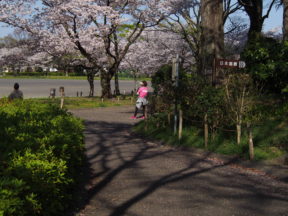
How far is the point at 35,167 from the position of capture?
4.30 meters

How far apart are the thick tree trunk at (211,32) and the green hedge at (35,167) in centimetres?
731

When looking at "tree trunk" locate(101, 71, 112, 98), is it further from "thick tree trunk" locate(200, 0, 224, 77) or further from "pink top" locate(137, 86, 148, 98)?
"thick tree trunk" locate(200, 0, 224, 77)

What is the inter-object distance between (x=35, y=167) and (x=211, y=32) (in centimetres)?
987

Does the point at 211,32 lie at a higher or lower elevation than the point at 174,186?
higher

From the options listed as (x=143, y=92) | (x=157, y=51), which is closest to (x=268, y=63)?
(x=143, y=92)

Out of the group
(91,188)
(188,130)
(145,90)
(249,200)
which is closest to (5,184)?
(91,188)

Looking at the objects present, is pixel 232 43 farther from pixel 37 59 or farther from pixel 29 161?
pixel 29 161

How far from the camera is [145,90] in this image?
17281 mm

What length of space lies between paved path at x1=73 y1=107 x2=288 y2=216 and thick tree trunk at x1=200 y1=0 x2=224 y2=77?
13.3 ft

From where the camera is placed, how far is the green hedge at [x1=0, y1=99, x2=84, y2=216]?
11.5ft

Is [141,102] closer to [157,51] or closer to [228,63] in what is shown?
[228,63]

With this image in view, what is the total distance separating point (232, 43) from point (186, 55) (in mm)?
4813

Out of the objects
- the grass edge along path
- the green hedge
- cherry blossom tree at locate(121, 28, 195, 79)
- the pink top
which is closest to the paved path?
the grass edge along path

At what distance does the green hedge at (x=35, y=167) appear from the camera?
3.50 meters
